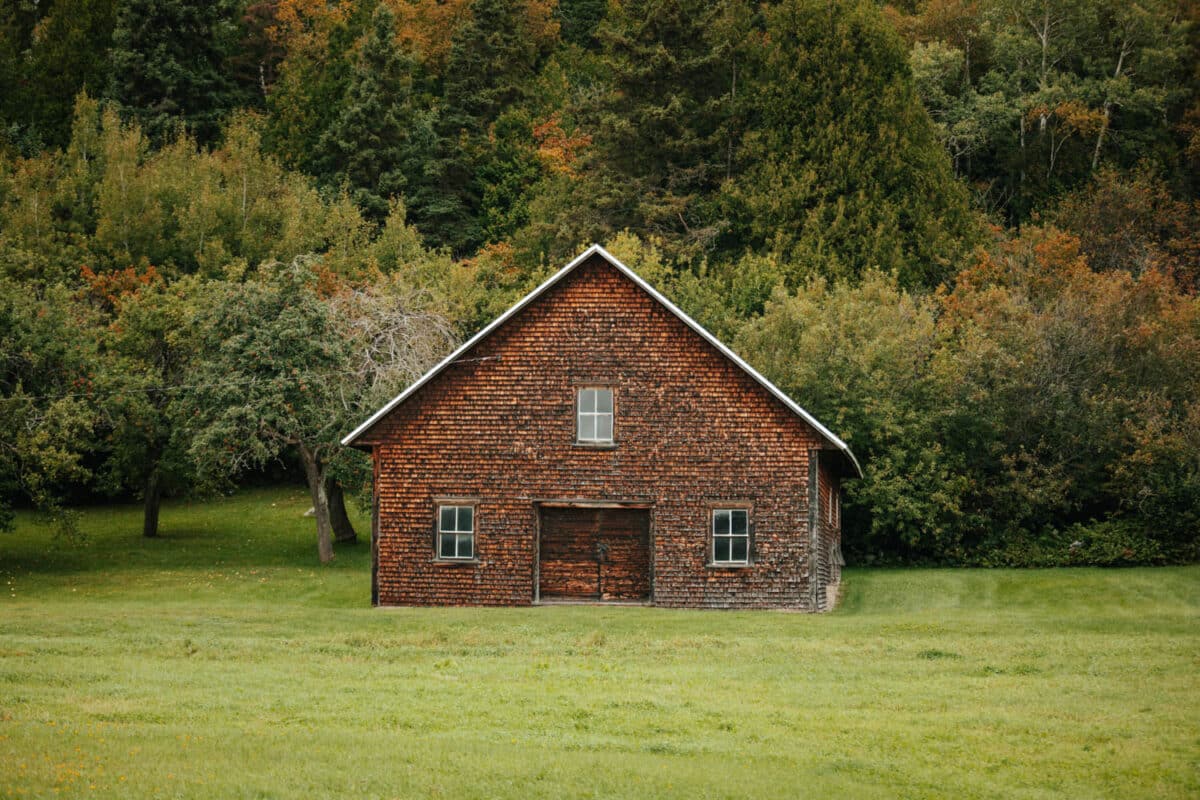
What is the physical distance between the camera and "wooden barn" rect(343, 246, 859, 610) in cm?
3534

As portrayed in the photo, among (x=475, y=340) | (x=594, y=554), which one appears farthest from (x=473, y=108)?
(x=594, y=554)

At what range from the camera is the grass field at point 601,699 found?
16.8m

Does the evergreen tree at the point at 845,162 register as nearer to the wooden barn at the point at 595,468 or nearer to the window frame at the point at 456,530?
the wooden barn at the point at 595,468

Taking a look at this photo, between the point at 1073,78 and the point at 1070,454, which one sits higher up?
the point at 1073,78

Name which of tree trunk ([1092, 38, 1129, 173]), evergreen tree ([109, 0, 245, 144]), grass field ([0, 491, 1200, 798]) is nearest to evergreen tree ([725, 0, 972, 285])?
tree trunk ([1092, 38, 1129, 173])

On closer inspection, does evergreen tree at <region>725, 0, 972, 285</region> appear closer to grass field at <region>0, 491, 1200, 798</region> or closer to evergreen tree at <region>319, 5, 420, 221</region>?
evergreen tree at <region>319, 5, 420, 221</region>

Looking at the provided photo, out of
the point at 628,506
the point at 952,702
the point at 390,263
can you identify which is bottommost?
the point at 952,702

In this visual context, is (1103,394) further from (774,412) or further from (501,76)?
(501,76)

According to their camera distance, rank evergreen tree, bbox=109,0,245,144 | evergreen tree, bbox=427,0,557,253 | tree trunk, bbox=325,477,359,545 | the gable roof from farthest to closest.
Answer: evergreen tree, bbox=109,0,245,144, evergreen tree, bbox=427,0,557,253, tree trunk, bbox=325,477,359,545, the gable roof

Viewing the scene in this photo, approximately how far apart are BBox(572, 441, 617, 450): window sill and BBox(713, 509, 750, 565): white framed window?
2.70 meters

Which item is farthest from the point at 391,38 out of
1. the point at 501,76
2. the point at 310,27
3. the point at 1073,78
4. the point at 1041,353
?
the point at 1041,353

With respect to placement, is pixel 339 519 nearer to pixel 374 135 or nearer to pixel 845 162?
pixel 845 162

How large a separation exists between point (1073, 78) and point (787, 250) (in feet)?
57.4

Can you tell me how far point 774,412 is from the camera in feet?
116
